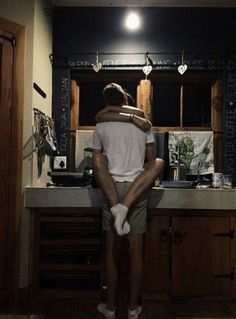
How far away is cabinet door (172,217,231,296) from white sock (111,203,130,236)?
0.73 meters

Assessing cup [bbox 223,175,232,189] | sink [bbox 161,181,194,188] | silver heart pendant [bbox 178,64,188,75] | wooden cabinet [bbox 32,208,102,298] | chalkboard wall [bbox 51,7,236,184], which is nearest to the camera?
wooden cabinet [bbox 32,208,102,298]

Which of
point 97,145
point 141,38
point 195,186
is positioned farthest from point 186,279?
point 141,38

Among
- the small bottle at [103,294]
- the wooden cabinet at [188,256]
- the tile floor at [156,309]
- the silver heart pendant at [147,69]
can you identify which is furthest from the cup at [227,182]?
the small bottle at [103,294]

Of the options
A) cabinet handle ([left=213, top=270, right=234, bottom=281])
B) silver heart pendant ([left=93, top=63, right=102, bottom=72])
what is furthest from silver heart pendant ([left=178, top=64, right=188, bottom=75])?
cabinet handle ([left=213, top=270, right=234, bottom=281])

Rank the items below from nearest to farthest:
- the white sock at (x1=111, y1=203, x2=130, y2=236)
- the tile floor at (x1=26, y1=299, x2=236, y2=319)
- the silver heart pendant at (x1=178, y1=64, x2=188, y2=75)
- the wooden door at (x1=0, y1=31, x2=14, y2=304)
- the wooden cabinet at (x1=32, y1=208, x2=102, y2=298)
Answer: the white sock at (x1=111, y1=203, x2=130, y2=236) < the tile floor at (x1=26, y1=299, x2=236, y2=319) < the wooden door at (x1=0, y1=31, x2=14, y2=304) < the wooden cabinet at (x1=32, y1=208, x2=102, y2=298) < the silver heart pendant at (x1=178, y1=64, x2=188, y2=75)

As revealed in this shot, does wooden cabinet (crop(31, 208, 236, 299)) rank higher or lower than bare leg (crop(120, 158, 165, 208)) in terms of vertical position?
lower

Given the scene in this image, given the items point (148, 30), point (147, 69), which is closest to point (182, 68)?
point (147, 69)

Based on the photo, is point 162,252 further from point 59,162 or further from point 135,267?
point 59,162

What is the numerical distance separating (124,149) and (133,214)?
42cm

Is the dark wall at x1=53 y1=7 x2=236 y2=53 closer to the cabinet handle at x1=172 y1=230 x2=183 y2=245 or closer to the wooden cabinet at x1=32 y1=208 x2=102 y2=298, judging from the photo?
the wooden cabinet at x1=32 y1=208 x2=102 y2=298

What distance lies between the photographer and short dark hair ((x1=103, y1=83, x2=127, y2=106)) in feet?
8.04

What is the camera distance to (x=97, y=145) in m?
2.49

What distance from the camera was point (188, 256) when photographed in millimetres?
2865

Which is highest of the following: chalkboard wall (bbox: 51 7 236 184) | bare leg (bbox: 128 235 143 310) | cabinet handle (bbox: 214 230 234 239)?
chalkboard wall (bbox: 51 7 236 184)
